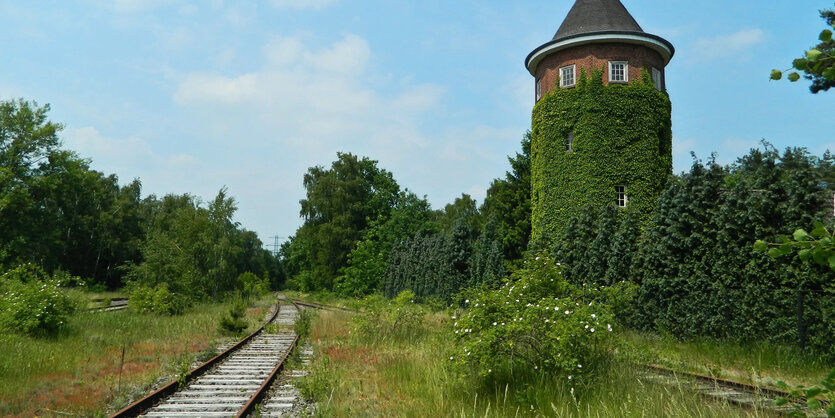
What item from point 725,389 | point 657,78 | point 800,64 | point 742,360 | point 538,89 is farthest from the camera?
point 538,89

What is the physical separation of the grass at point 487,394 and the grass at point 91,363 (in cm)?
307

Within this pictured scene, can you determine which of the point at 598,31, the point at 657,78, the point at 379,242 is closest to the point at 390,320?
the point at 598,31

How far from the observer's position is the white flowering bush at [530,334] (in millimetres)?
7617

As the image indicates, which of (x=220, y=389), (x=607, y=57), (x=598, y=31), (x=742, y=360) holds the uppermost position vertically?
(x=598, y=31)

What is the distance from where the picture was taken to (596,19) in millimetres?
29156

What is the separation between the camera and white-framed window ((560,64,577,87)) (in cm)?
2886

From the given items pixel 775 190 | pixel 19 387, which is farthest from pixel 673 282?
pixel 19 387

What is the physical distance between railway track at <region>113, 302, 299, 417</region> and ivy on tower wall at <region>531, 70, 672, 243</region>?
1794 centimetres

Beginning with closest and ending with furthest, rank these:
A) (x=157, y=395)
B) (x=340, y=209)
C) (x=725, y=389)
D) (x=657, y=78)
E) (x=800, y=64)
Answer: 1. (x=800, y=64)
2. (x=157, y=395)
3. (x=725, y=389)
4. (x=657, y=78)
5. (x=340, y=209)

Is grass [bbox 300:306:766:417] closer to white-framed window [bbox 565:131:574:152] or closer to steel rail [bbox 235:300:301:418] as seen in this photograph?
steel rail [bbox 235:300:301:418]

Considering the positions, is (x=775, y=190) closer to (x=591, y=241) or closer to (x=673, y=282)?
(x=673, y=282)

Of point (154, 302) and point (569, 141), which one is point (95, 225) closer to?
point (154, 302)

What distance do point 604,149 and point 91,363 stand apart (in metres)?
23.3

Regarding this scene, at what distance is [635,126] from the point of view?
90.2 ft
